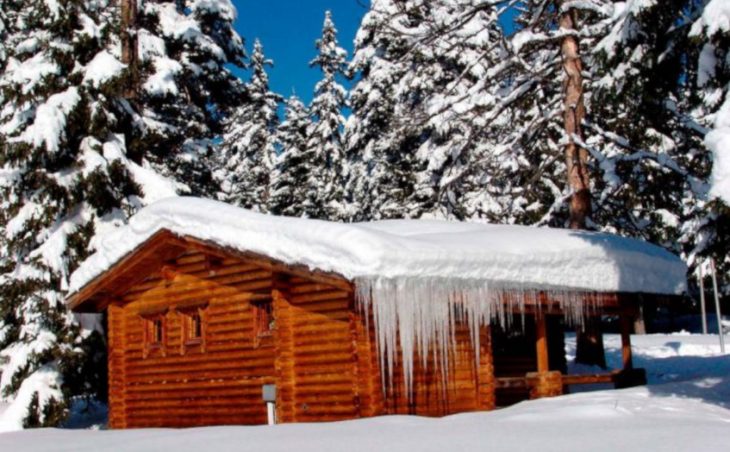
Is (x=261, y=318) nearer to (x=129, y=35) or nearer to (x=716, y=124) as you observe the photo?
(x=716, y=124)

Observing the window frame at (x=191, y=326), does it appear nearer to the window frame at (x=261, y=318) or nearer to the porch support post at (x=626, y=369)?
the window frame at (x=261, y=318)

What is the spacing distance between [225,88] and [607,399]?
57.2ft

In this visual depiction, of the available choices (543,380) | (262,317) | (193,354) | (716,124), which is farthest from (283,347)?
(716,124)

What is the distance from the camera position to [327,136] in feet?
136

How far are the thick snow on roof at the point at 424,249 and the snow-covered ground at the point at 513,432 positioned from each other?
2.25 meters

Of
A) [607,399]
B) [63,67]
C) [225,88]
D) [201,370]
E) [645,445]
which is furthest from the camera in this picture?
[225,88]

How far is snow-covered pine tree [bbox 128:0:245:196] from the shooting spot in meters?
22.6

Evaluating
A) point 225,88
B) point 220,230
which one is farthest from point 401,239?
point 225,88

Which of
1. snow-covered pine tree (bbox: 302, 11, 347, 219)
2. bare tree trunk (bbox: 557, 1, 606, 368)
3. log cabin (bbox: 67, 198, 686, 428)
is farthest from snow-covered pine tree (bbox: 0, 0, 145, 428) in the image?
snow-covered pine tree (bbox: 302, 11, 347, 219)

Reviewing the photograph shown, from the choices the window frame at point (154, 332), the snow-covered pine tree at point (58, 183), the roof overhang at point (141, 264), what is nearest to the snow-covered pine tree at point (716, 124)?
the roof overhang at point (141, 264)

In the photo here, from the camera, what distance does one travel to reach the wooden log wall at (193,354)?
15672 mm

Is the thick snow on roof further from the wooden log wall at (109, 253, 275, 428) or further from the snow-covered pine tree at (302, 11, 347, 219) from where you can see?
the snow-covered pine tree at (302, 11, 347, 219)

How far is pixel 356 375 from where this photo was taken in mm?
13562

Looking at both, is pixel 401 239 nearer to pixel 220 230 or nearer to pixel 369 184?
pixel 220 230
